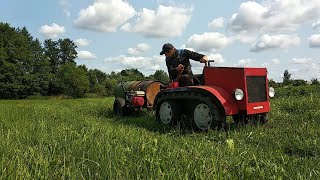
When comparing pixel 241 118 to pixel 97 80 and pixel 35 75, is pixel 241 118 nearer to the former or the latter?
pixel 35 75

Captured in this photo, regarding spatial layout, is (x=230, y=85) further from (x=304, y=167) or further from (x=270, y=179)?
(x=270, y=179)

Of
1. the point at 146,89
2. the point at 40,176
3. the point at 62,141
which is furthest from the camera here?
the point at 146,89

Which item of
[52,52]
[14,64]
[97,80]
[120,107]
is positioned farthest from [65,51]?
[120,107]

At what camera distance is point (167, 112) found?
837 centimetres

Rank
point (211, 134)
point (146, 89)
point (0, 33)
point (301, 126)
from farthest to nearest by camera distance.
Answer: point (0, 33) < point (146, 89) < point (301, 126) < point (211, 134)

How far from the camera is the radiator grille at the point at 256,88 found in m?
7.27

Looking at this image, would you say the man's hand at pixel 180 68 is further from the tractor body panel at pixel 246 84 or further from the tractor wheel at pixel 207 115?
the tractor wheel at pixel 207 115

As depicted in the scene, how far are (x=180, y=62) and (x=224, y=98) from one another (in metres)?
2.14

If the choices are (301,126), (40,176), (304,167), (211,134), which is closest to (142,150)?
(40,176)

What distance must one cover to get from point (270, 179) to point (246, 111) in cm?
369

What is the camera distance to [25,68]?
2532 inches

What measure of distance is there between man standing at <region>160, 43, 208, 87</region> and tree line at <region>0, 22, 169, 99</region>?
4162 cm

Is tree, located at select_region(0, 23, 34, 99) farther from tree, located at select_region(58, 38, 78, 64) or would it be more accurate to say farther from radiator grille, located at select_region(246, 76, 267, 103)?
radiator grille, located at select_region(246, 76, 267, 103)

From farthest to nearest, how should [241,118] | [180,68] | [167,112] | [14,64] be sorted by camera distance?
[14,64], [180,68], [167,112], [241,118]
